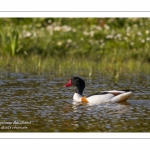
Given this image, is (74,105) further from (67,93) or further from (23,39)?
(23,39)

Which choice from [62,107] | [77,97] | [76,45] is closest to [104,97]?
[77,97]

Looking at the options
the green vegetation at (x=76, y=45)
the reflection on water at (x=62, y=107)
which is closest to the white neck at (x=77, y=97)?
the reflection on water at (x=62, y=107)

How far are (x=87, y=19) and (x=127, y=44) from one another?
2688 mm

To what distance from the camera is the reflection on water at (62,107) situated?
38.3 feet

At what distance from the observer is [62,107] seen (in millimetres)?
13391

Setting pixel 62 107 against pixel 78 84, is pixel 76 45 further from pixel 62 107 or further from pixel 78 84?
pixel 62 107

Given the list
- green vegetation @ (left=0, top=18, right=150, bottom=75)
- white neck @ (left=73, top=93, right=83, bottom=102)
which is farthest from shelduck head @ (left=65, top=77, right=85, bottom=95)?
green vegetation @ (left=0, top=18, right=150, bottom=75)

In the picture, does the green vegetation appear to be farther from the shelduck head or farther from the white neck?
the white neck

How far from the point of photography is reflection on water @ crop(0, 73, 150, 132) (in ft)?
38.3

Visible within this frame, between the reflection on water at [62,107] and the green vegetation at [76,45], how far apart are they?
4.49 ft

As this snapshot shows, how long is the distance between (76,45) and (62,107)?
7073 millimetres

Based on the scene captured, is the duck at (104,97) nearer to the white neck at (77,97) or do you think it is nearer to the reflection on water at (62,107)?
the white neck at (77,97)

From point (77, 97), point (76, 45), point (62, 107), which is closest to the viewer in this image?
point (62, 107)
